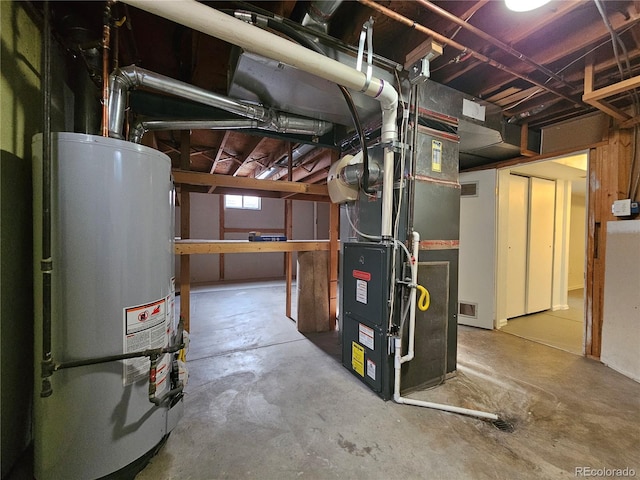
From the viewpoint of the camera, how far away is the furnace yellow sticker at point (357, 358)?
2.09m

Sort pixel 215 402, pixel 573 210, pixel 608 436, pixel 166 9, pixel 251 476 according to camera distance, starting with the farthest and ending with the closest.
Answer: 1. pixel 573 210
2. pixel 215 402
3. pixel 608 436
4. pixel 251 476
5. pixel 166 9

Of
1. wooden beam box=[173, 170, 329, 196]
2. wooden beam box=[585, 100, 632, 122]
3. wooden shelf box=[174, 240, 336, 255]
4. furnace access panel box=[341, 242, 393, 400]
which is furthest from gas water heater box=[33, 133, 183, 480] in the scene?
wooden beam box=[585, 100, 632, 122]

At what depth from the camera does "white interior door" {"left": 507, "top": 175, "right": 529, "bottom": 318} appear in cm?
354

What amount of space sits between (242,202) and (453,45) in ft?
21.3

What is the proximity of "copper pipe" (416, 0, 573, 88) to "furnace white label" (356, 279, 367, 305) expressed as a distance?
5.71 feet

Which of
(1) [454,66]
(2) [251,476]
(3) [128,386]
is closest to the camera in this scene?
(3) [128,386]

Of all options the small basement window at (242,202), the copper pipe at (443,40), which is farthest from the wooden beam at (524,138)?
the small basement window at (242,202)

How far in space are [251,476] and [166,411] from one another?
549 millimetres

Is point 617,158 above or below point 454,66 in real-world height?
below

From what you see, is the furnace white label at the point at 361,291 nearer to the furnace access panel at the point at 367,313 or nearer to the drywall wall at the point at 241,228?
the furnace access panel at the point at 367,313

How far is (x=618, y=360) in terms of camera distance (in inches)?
91.4

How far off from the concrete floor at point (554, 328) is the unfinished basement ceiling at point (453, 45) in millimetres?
2355

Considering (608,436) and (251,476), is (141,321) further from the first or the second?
(608,436)

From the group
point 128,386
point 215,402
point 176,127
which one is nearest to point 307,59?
point 176,127
